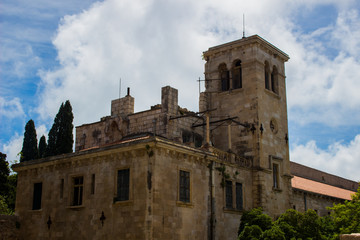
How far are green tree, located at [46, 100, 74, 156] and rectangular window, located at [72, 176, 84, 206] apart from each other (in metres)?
16.8

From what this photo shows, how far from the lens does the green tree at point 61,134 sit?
43875mm

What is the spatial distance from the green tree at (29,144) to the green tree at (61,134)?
5417mm

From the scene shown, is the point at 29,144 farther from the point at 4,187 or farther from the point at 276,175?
the point at 276,175

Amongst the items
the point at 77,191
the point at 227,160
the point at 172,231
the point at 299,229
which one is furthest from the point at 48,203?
the point at 299,229

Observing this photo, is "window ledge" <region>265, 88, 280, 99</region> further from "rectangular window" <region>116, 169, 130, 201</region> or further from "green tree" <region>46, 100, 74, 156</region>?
"green tree" <region>46, 100, 74, 156</region>

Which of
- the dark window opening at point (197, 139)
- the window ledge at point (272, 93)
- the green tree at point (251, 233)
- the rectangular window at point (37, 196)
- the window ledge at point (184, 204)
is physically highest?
the window ledge at point (272, 93)

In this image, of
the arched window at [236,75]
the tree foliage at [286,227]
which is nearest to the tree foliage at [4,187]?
the arched window at [236,75]

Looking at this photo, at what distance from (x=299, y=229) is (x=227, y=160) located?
21.0 feet

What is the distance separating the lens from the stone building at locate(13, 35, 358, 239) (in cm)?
2403

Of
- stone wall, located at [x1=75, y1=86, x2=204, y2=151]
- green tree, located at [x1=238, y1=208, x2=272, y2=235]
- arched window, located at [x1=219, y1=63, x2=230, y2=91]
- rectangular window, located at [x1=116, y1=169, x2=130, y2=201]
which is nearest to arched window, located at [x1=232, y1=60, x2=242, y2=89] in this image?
arched window, located at [x1=219, y1=63, x2=230, y2=91]

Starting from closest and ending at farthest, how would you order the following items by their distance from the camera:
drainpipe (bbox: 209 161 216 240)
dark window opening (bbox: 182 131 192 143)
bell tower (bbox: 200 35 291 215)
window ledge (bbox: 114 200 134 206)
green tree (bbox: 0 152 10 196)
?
window ledge (bbox: 114 200 134 206), drainpipe (bbox: 209 161 216 240), bell tower (bbox: 200 35 291 215), dark window opening (bbox: 182 131 192 143), green tree (bbox: 0 152 10 196)

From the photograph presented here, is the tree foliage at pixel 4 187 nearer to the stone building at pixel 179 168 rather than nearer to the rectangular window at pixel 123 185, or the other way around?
the stone building at pixel 179 168

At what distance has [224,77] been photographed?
36.0 metres

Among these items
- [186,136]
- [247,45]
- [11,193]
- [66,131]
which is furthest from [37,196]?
[247,45]
